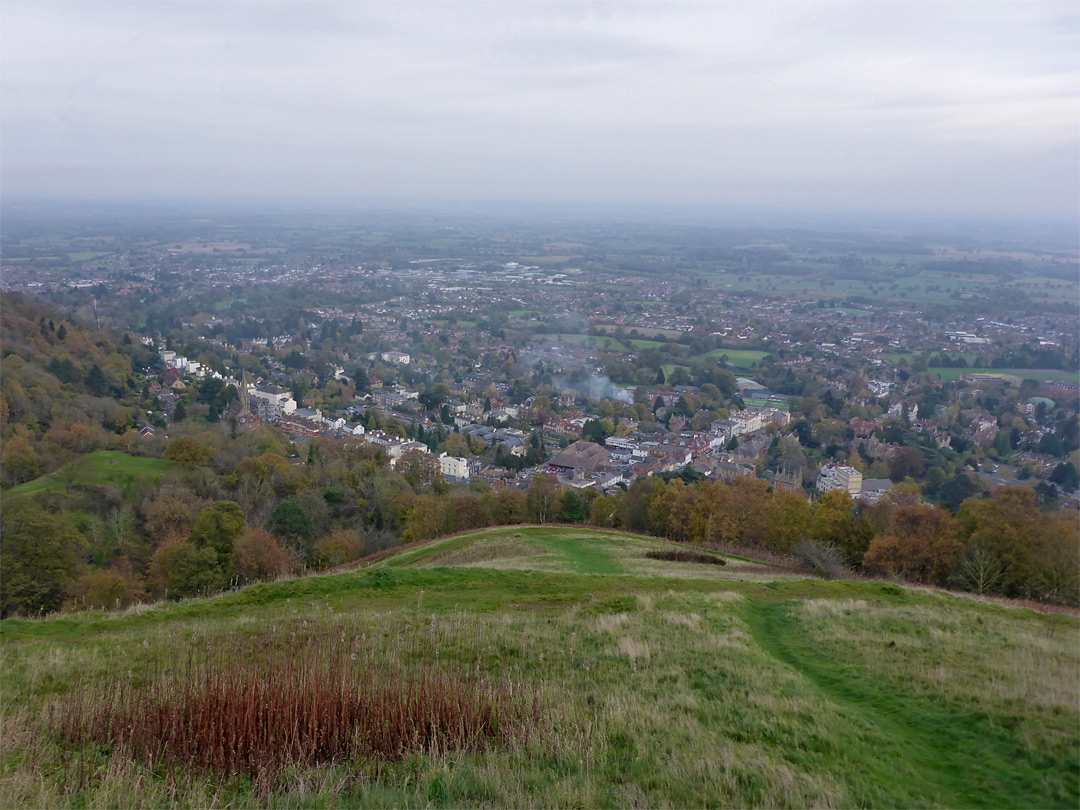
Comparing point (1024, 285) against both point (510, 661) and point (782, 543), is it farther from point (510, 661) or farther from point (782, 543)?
point (510, 661)

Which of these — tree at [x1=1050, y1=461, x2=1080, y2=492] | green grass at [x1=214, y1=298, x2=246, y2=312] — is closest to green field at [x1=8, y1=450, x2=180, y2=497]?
tree at [x1=1050, y1=461, x2=1080, y2=492]

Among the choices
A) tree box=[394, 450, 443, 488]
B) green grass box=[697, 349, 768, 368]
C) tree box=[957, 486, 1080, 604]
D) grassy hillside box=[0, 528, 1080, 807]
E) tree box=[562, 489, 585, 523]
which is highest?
grassy hillside box=[0, 528, 1080, 807]

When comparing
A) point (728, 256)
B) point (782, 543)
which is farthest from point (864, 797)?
point (728, 256)

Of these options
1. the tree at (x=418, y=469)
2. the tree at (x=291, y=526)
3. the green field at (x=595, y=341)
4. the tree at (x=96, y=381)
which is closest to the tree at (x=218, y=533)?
the tree at (x=291, y=526)

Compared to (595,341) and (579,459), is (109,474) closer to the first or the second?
(579,459)

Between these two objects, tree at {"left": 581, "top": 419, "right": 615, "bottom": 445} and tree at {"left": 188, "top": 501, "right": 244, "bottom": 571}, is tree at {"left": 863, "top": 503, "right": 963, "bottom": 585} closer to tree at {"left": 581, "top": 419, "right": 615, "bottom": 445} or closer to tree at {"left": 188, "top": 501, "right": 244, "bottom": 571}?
tree at {"left": 188, "top": 501, "right": 244, "bottom": 571}

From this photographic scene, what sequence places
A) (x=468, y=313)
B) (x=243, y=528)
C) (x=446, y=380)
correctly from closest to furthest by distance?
(x=243, y=528) < (x=446, y=380) < (x=468, y=313)
